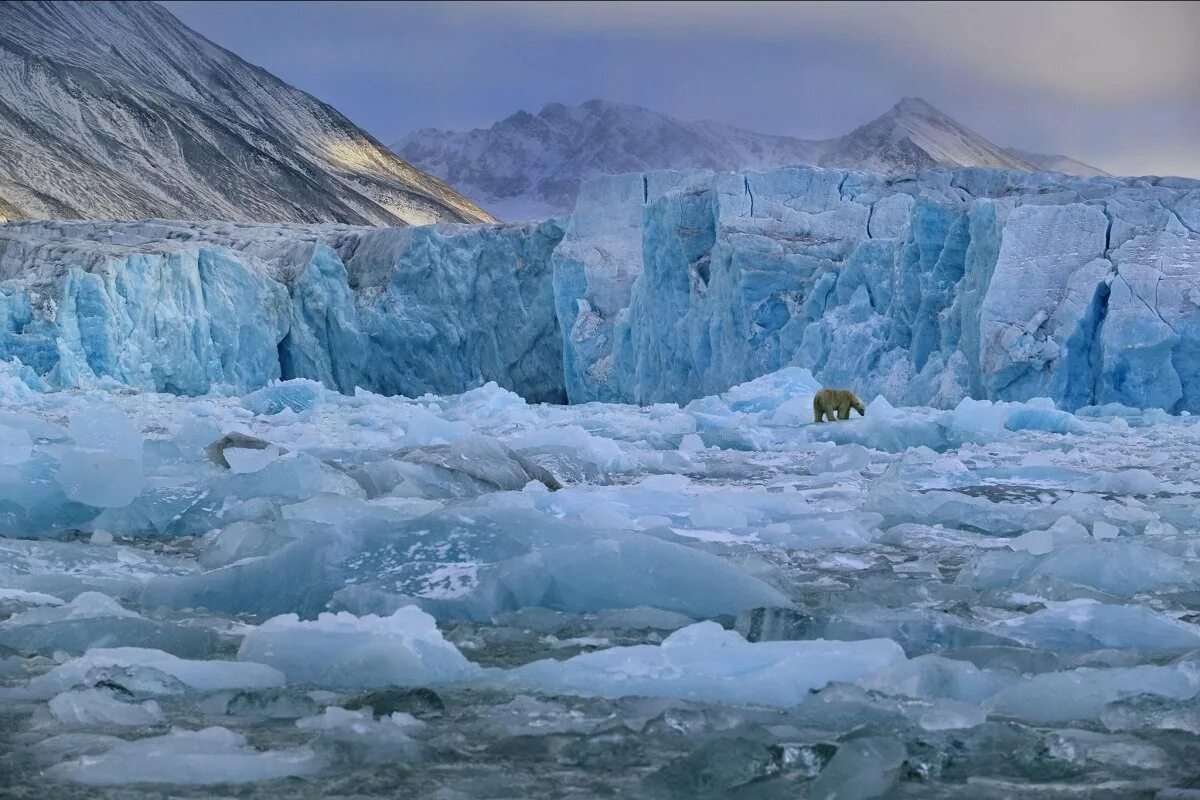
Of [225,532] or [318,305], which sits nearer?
[225,532]

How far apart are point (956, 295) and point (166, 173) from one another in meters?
61.6

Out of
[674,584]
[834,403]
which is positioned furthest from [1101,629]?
[834,403]

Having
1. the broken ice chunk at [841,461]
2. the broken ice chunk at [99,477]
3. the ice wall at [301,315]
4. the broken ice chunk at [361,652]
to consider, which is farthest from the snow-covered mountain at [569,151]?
the broken ice chunk at [361,652]

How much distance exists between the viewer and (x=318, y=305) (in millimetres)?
26109

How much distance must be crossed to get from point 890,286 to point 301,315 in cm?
1325

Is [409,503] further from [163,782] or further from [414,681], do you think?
[163,782]

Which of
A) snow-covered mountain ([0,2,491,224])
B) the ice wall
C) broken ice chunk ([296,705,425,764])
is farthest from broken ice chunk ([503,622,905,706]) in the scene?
snow-covered mountain ([0,2,491,224])

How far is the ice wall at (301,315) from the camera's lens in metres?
24.3

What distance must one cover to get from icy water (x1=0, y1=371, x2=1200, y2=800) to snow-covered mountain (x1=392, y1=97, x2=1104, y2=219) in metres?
113

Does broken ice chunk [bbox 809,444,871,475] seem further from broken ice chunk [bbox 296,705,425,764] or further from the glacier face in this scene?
the glacier face

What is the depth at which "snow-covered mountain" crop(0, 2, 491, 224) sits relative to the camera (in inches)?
2509

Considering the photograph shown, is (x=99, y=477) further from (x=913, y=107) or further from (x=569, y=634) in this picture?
(x=913, y=107)

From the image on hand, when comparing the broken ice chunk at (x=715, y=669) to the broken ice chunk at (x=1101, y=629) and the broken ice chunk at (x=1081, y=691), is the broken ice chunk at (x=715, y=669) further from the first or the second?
the broken ice chunk at (x=1101, y=629)

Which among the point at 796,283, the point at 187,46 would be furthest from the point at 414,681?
the point at 187,46
